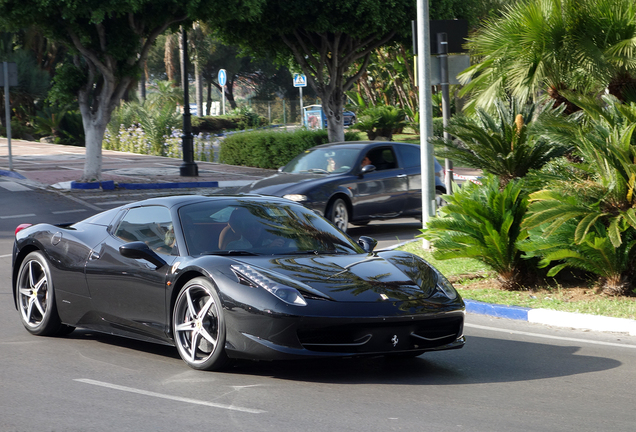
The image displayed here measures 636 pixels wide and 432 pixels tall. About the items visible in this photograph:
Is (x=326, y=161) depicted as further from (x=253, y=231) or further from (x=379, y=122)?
(x=379, y=122)

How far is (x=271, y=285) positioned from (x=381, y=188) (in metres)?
9.40

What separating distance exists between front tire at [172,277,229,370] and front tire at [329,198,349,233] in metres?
7.94

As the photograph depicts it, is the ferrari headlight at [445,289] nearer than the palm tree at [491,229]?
Yes

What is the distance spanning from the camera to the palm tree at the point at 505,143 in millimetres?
9664

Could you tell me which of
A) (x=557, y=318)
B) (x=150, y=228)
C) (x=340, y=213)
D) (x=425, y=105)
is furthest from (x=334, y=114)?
(x=150, y=228)

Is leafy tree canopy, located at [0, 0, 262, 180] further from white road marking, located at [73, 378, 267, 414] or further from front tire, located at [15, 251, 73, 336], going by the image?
white road marking, located at [73, 378, 267, 414]

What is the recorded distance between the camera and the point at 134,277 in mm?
6426

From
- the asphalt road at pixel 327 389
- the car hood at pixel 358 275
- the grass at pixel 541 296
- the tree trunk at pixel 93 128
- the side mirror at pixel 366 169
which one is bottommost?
the grass at pixel 541 296

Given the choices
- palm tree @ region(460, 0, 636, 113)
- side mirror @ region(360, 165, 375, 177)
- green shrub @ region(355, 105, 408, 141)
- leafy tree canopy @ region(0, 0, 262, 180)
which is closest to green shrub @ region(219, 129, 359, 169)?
leafy tree canopy @ region(0, 0, 262, 180)

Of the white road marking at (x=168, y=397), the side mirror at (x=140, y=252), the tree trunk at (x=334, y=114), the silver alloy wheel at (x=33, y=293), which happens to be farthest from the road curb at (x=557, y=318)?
the tree trunk at (x=334, y=114)

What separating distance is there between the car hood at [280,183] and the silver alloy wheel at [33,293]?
618 cm

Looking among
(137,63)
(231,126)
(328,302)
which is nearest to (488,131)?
(328,302)

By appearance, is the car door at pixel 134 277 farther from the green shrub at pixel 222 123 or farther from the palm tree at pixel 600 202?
the green shrub at pixel 222 123

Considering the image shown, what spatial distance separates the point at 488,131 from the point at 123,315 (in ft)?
16.8
